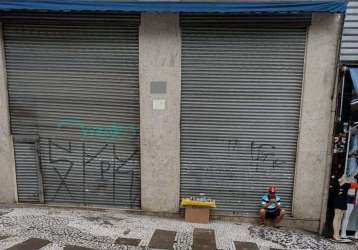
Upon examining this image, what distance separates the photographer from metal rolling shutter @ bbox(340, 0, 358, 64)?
511 cm

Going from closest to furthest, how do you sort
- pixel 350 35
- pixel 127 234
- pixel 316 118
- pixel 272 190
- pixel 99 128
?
pixel 127 234
pixel 350 35
pixel 316 118
pixel 272 190
pixel 99 128

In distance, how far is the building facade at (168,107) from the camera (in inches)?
212

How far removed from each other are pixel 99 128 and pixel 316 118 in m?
4.49

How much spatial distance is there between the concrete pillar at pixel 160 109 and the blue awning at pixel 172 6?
378 millimetres

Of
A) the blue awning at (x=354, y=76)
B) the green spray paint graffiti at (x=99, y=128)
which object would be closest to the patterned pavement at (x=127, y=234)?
the green spray paint graffiti at (x=99, y=128)

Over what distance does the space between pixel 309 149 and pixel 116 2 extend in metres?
4.76

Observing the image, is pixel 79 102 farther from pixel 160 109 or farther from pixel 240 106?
pixel 240 106

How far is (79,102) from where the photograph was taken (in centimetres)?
Result: 576

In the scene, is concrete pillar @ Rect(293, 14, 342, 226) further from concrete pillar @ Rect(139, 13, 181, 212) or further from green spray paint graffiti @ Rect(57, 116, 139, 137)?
green spray paint graffiti @ Rect(57, 116, 139, 137)

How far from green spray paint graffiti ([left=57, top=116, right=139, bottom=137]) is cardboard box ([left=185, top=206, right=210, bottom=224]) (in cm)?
199

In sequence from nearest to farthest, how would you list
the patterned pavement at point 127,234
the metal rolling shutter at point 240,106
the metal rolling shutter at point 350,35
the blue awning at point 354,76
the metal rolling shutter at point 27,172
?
the patterned pavement at point 127,234 → the blue awning at point 354,76 → the metal rolling shutter at point 350,35 → the metal rolling shutter at point 240,106 → the metal rolling shutter at point 27,172

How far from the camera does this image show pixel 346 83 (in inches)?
208

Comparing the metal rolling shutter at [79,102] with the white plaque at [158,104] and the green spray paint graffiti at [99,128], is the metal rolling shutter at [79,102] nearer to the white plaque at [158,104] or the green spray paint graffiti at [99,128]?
the green spray paint graffiti at [99,128]

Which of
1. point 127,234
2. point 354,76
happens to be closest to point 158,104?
point 127,234
